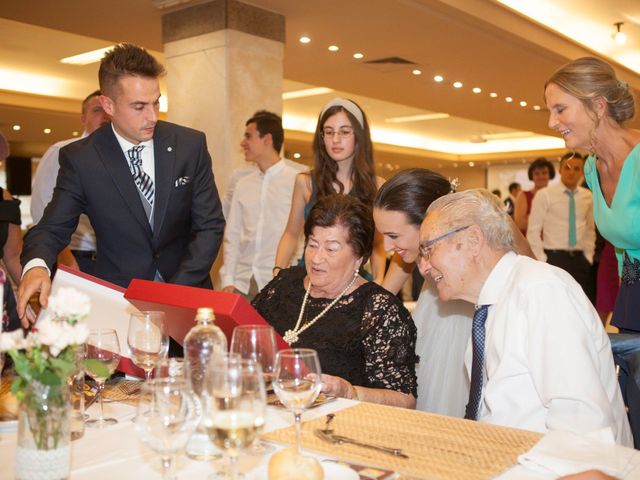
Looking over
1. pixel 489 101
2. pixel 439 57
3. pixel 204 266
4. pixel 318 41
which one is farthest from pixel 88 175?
pixel 489 101

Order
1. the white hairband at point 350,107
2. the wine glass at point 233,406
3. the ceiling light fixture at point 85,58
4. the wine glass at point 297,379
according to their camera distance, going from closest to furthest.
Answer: the wine glass at point 233,406 → the wine glass at point 297,379 → the white hairband at point 350,107 → the ceiling light fixture at point 85,58

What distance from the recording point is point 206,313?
1.55 m

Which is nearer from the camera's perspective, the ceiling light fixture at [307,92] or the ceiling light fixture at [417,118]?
the ceiling light fixture at [307,92]

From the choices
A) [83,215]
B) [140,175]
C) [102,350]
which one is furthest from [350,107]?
[102,350]

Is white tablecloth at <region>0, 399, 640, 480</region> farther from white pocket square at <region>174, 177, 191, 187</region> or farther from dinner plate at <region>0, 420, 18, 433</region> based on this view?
white pocket square at <region>174, 177, 191, 187</region>

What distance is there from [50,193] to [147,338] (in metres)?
2.56

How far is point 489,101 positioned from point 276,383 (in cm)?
1120

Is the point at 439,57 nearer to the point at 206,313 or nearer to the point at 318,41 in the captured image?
the point at 318,41

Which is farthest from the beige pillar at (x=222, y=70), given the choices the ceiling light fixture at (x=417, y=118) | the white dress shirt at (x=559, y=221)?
the ceiling light fixture at (x=417, y=118)

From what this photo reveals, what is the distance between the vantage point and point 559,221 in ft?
23.5

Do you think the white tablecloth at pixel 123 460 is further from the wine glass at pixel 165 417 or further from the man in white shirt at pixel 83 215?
the man in white shirt at pixel 83 215

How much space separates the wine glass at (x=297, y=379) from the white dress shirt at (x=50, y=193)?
283 cm

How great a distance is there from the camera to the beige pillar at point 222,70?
20.2 feet

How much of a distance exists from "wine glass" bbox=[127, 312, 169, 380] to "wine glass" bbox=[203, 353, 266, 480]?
646 mm
